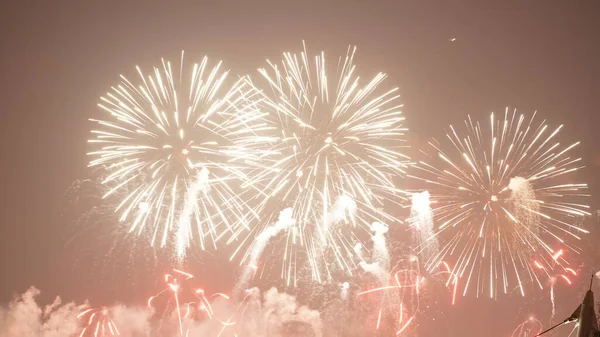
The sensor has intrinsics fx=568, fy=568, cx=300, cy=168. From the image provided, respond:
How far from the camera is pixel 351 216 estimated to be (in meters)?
23.3

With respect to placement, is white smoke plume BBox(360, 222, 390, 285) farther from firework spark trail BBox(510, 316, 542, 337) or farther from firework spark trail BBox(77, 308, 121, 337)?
firework spark trail BBox(77, 308, 121, 337)

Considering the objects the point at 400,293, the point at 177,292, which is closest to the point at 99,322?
the point at 177,292

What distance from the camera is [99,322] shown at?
28.4 meters

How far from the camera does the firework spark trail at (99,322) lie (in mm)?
27844

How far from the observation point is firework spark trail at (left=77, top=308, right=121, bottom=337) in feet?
91.4

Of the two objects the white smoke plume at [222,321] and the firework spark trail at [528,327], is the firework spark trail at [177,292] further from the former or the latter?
the firework spark trail at [528,327]

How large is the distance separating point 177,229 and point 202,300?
14.8 ft

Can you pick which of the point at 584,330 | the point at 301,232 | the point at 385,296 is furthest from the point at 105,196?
the point at 584,330

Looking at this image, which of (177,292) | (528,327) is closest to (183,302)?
(177,292)

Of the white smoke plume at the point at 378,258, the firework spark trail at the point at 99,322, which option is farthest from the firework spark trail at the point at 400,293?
the firework spark trail at the point at 99,322

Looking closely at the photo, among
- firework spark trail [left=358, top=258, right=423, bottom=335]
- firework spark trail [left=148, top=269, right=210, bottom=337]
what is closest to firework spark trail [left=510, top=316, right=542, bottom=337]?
firework spark trail [left=358, top=258, right=423, bottom=335]

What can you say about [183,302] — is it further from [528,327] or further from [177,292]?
[528,327]

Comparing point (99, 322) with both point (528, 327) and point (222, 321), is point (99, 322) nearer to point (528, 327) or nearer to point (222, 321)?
point (222, 321)

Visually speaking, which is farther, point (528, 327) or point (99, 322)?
point (99, 322)
